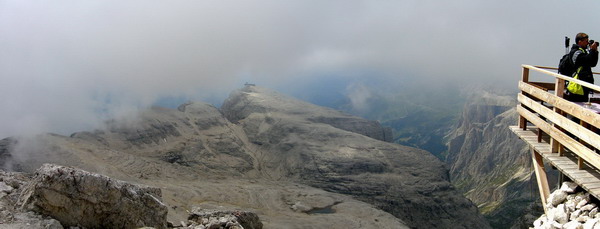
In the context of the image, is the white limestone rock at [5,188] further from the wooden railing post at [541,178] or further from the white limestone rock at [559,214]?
the wooden railing post at [541,178]

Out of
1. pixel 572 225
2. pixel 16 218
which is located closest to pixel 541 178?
pixel 572 225

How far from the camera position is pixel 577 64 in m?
13.9

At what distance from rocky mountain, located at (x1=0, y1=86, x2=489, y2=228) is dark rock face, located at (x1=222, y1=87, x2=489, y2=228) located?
0.94 ft

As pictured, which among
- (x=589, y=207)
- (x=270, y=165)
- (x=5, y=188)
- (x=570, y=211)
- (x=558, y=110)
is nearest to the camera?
(x=589, y=207)

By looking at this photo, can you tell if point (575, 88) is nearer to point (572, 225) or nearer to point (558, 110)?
point (558, 110)

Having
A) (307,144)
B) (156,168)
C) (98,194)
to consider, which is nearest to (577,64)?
(98,194)

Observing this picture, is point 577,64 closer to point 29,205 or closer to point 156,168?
point 29,205

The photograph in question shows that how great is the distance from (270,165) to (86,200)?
384 feet

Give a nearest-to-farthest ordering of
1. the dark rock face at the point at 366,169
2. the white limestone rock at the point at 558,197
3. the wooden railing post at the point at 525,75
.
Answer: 1. the white limestone rock at the point at 558,197
2. the wooden railing post at the point at 525,75
3. the dark rock face at the point at 366,169

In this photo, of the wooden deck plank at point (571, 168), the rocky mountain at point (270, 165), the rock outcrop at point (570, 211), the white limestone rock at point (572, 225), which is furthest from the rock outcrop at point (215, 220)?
the rocky mountain at point (270, 165)

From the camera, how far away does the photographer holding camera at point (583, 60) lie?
13.8 m

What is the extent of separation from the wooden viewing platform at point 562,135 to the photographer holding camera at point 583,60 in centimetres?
64

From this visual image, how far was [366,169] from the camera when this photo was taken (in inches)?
4894

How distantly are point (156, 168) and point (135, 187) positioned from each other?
277 feet
